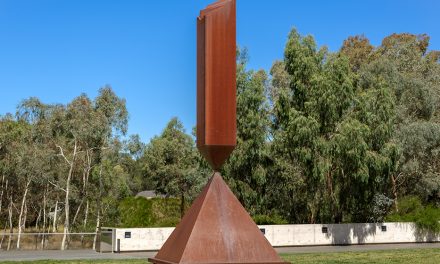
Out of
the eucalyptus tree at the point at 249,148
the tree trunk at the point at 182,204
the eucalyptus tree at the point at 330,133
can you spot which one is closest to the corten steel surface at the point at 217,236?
the eucalyptus tree at the point at 330,133

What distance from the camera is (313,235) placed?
30.8 meters

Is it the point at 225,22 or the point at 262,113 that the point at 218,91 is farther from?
the point at 262,113

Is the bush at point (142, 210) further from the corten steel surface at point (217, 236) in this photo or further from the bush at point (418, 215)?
the corten steel surface at point (217, 236)

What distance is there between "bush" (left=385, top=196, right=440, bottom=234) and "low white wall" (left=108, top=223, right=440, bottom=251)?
1.26ft

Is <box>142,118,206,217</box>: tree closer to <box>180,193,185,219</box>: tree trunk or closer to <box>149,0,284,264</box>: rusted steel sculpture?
<box>180,193,185,219</box>: tree trunk

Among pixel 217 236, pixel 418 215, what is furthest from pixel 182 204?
pixel 217 236

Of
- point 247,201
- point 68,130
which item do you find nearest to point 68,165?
point 68,130

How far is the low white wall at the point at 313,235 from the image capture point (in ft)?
89.1

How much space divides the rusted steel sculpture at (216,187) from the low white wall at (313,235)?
61.2 ft

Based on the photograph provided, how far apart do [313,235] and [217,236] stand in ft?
76.4

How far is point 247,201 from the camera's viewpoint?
31.9m

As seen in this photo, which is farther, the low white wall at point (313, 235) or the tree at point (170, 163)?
the tree at point (170, 163)

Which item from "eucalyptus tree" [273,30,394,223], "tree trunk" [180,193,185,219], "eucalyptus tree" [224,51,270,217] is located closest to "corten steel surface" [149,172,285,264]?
"eucalyptus tree" [273,30,394,223]

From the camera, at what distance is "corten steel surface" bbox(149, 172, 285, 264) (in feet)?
27.0
